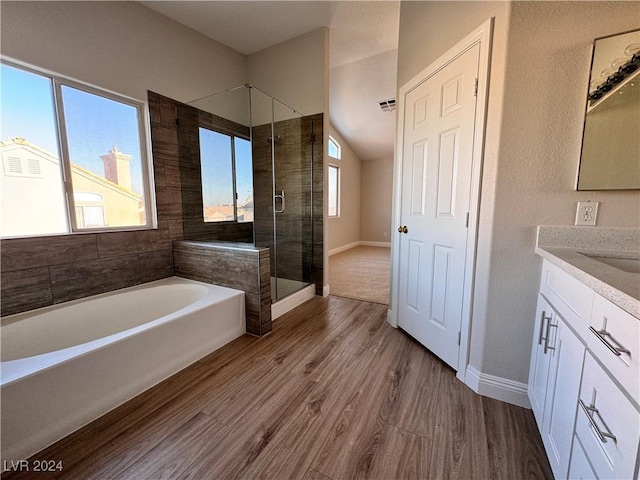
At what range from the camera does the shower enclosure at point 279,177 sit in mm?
2812

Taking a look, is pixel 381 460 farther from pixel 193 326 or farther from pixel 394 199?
pixel 394 199

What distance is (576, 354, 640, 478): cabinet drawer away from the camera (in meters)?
0.60

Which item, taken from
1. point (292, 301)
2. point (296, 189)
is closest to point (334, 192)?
point (296, 189)

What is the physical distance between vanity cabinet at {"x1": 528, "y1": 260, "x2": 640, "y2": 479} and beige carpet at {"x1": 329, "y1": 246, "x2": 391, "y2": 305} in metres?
1.85

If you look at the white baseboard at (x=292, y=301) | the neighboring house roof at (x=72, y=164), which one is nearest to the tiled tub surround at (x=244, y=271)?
the white baseboard at (x=292, y=301)

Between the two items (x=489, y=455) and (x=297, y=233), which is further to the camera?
(x=297, y=233)

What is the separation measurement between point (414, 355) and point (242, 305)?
4.73 feet

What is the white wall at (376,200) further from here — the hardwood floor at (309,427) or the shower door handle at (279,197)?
the hardwood floor at (309,427)

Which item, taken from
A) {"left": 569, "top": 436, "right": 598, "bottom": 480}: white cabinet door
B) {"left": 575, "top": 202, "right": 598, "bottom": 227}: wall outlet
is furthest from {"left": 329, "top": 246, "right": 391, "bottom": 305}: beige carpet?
{"left": 569, "top": 436, "right": 598, "bottom": 480}: white cabinet door

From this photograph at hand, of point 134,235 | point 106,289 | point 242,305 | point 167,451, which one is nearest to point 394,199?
point 242,305

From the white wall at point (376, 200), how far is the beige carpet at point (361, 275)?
0.82m

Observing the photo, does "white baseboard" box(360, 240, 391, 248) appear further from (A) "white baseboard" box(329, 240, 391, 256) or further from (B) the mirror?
(B) the mirror

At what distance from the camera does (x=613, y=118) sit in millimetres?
1169

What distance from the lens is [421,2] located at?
188 centimetres
